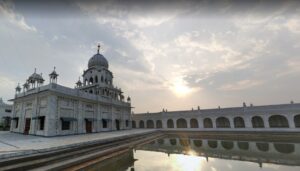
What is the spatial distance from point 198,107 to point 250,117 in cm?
1140

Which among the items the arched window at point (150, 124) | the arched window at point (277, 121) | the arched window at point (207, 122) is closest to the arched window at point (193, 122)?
the arched window at point (207, 122)

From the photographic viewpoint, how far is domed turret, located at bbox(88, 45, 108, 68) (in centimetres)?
3816

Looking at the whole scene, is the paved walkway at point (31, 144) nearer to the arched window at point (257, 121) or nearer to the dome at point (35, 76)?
the dome at point (35, 76)

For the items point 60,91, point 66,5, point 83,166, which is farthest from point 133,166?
point 60,91

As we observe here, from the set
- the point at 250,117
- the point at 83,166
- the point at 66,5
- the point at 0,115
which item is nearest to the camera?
the point at 66,5

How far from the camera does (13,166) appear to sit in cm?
781

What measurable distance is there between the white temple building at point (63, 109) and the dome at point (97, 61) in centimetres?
102

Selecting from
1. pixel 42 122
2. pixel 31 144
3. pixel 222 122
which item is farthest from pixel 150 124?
pixel 31 144

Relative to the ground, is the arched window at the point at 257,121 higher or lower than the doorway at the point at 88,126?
lower

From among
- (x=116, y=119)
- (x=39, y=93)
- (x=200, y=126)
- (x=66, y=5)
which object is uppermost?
(x=66, y=5)

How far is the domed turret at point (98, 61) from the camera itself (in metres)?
38.2

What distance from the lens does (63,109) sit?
22.4 meters

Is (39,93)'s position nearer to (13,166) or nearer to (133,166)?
(13,166)

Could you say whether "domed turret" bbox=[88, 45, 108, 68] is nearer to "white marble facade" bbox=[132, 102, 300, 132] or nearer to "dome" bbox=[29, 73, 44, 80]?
"dome" bbox=[29, 73, 44, 80]
